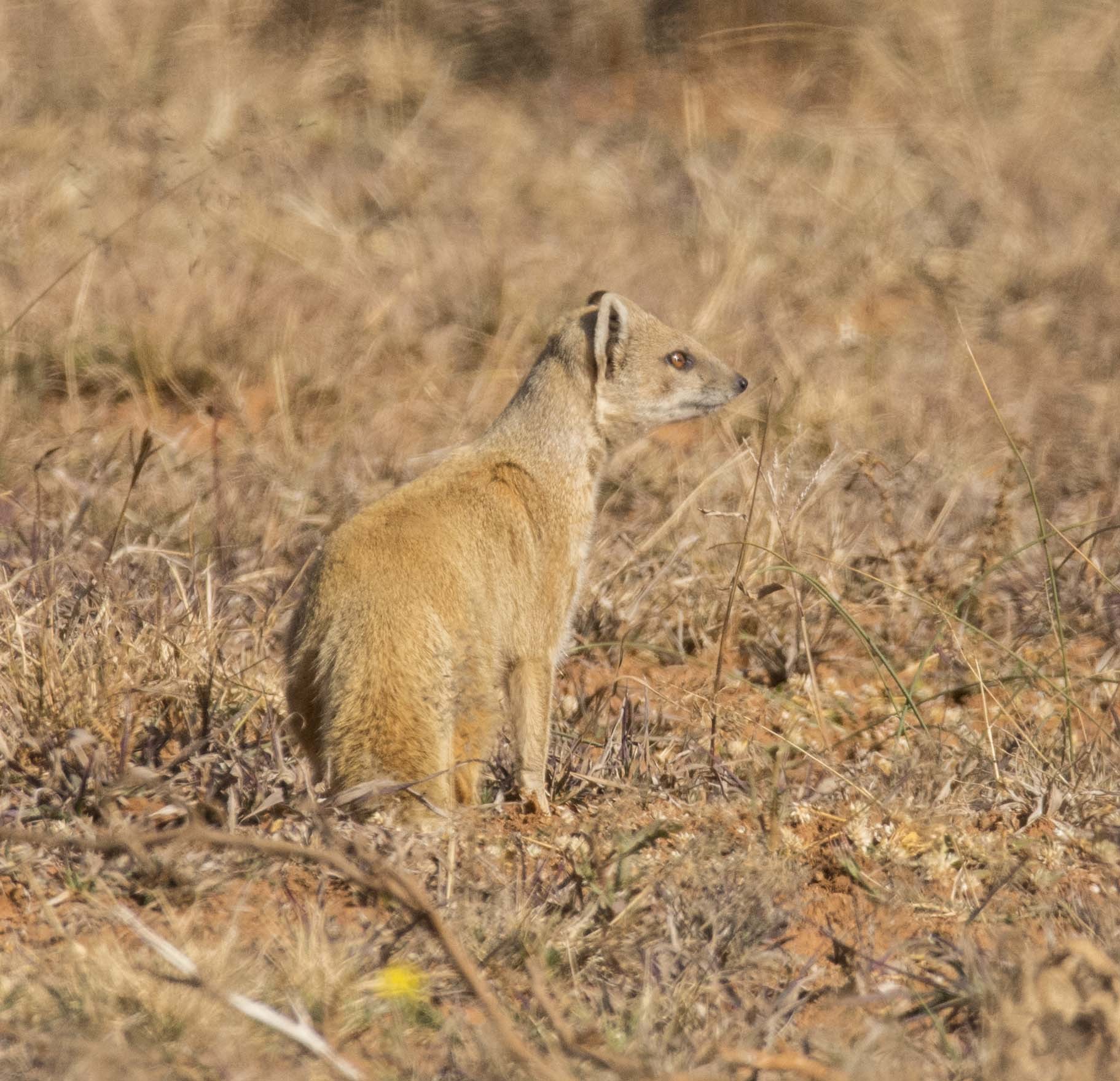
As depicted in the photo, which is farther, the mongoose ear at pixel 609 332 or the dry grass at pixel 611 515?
the mongoose ear at pixel 609 332

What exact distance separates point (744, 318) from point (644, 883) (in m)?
4.07

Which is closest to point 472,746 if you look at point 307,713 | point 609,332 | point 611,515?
point 307,713

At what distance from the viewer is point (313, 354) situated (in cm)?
577

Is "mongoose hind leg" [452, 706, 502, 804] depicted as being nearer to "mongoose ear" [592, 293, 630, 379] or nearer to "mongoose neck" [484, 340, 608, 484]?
Answer: "mongoose neck" [484, 340, 608, 484]

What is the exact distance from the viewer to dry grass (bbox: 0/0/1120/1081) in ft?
8.28

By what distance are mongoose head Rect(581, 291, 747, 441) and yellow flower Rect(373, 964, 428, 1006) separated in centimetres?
182

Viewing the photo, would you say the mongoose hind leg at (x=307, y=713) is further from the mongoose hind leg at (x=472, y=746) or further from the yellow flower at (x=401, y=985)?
the yellow flower at (x=401, y=985)

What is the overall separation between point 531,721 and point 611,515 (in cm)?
171

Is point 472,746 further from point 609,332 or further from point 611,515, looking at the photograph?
point 611,515

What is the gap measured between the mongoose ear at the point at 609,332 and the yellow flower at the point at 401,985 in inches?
73.6

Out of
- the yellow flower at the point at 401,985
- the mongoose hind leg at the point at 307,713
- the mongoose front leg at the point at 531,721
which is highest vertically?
the mongoose hind leg at the point at 307,713

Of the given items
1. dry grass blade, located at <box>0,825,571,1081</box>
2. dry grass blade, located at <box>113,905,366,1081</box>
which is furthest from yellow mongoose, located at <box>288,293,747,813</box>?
dry grass blade, located at <box>113,905,366,1081</box>

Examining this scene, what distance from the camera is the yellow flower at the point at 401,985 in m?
2.43

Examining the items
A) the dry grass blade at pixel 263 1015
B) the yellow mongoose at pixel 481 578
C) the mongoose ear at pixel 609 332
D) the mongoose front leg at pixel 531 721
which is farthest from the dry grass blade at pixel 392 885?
the mongoose ear at pixel 609 332
